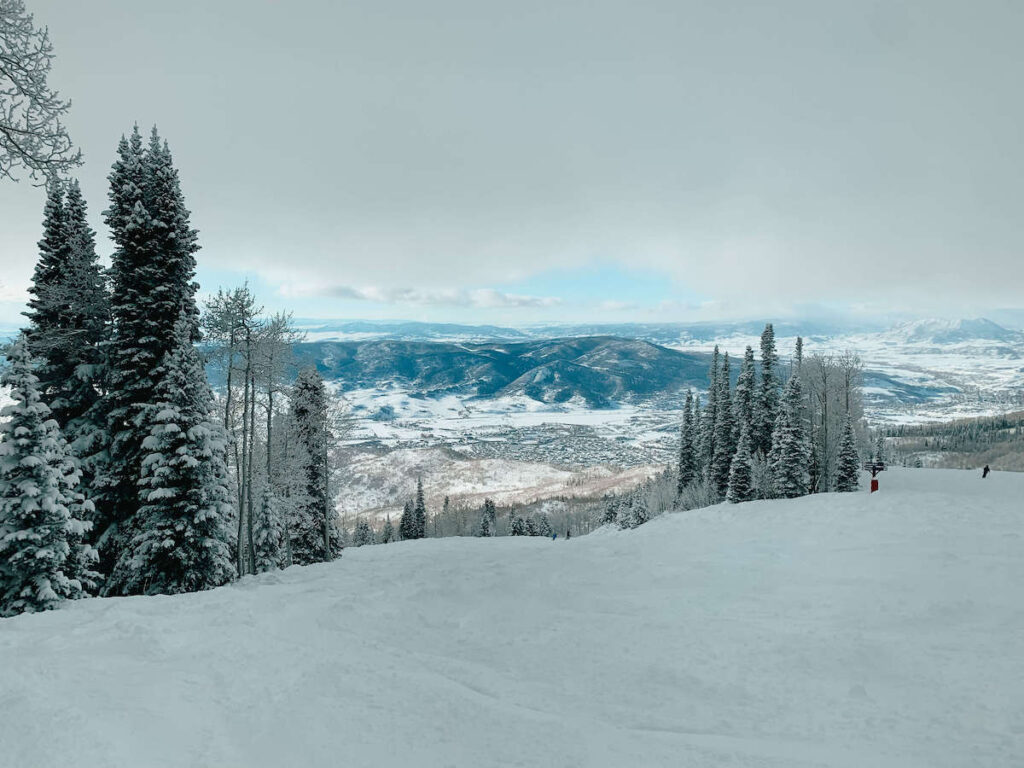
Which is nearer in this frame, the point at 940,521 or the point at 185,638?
the point at 185,638

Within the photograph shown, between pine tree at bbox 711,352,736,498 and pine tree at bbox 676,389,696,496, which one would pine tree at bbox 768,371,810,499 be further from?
pine tree at bbox 676,389,696,496

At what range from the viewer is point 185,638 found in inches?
345

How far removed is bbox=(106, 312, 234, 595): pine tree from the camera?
55.1 feet

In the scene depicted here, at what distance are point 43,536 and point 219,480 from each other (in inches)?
214

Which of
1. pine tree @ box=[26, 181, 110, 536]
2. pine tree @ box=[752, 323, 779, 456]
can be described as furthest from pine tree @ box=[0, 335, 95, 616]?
pine tree @ box=[752, 323, 779, 456]

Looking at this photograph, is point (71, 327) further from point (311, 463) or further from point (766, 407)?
point (766, 407)

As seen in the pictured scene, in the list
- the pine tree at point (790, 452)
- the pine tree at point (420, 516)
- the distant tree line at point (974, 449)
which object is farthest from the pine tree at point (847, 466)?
the distant tree line at point (974, 449)

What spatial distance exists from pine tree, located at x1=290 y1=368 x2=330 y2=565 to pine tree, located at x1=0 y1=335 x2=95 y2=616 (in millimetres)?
13815

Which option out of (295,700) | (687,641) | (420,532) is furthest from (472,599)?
(420,532)

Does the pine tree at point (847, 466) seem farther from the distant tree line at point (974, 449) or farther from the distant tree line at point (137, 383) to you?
the distant tree line at point (974, 449)

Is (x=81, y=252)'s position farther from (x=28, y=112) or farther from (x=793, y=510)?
(x=793, y=510)

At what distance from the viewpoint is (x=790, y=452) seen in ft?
130

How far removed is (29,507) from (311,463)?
1648 centimetres

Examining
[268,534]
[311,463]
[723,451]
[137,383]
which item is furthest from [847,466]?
[137,383]
